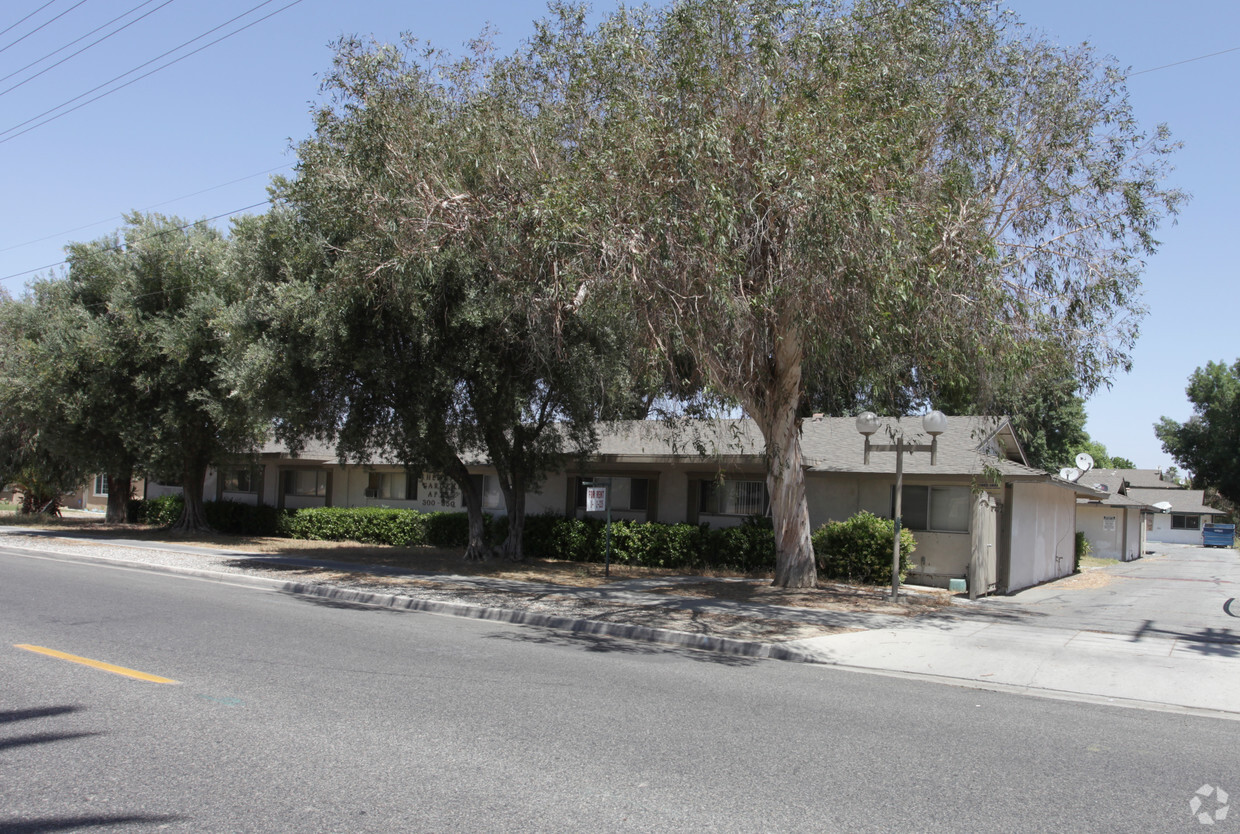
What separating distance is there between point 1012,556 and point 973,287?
956 cm

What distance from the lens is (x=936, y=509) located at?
65.5 feet

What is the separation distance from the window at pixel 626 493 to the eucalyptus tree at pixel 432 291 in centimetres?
306

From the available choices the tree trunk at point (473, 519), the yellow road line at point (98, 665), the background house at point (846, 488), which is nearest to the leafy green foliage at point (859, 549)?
the background house at point (846, 488)

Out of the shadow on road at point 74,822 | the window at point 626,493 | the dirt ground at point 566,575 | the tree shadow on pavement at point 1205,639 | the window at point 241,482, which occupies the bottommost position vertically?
the dirt ground at point 566,575

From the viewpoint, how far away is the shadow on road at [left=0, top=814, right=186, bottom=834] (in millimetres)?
4371

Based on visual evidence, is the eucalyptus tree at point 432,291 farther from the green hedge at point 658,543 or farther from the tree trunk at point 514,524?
the green hedge at point 658,543

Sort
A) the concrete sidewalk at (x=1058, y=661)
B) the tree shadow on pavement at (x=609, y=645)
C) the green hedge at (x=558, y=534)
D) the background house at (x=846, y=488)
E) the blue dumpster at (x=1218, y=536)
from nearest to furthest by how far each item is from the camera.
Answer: the concrete sidewalk at (x=1058, y=661) → the tree shadow on pavement at (x=609, y=645) → the background house at (x=846, y=488) → the green hedge at (x=558, y=534) → the blue dumpster at (x=1218, y=536)

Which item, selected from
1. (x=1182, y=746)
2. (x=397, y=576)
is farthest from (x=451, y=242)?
(x=1182, y=746)

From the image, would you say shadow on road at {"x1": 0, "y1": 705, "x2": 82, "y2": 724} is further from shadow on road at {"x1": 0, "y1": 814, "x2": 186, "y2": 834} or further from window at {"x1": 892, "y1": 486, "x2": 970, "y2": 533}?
window at {"x1": 892, "y1": 486, "x2": 970, "y2": 533}

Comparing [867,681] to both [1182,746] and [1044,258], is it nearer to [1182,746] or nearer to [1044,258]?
[1182,746]

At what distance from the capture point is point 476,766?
5.60 m

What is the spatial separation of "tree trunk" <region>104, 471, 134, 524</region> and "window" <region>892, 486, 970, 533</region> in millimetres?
29336

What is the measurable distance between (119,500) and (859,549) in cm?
2945

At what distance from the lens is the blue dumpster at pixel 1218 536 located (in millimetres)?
59844
